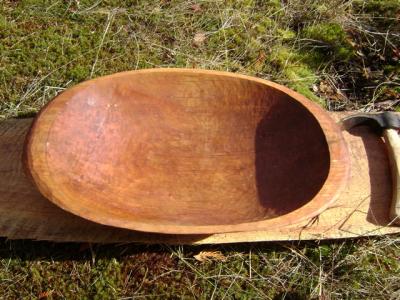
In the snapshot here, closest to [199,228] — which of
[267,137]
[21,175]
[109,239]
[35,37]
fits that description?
[109,239]

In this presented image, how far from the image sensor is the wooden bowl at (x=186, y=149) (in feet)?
5.05

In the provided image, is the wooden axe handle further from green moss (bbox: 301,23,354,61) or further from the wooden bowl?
green moss (bbox: 301,23,354,61)

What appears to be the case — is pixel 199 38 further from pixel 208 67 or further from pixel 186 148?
pixel 186 148

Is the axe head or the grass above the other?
the axe head

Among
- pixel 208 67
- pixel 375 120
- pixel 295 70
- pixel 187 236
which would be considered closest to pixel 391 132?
pixel 375 120

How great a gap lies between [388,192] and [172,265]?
0.83 m

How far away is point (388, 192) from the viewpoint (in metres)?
1.76

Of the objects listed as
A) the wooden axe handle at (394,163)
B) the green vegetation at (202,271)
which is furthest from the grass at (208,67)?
the wooden axe handle at (394,163)

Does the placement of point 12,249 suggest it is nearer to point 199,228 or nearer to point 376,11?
point 199,228

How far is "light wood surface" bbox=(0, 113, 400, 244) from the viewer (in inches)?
66.7

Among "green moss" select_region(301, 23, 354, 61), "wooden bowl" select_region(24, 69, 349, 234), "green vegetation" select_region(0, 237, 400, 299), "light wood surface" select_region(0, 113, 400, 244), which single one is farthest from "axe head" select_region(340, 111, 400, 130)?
"green moss" select_region(301, 23, 354, 61)

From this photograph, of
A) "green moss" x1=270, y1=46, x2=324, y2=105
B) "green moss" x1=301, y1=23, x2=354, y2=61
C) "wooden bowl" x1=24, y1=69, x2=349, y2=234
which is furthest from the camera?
"green moss" x1=301, y1=23, x2=354, y2=61

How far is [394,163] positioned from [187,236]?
788 mm

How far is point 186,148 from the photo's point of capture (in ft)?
6.11
